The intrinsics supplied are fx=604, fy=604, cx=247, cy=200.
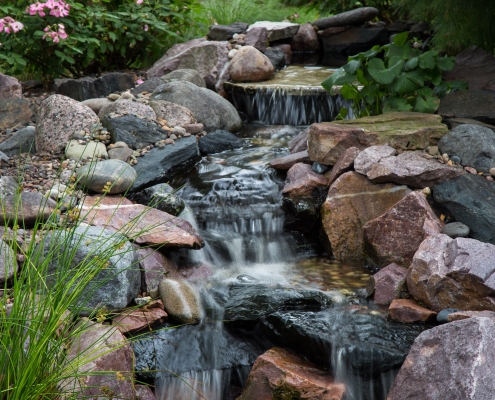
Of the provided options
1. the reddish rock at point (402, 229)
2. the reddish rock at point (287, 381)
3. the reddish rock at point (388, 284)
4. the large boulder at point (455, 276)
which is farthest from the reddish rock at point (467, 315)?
the reddish rock at point (402, 229)

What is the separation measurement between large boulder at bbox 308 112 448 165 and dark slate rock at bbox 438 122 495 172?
13cm

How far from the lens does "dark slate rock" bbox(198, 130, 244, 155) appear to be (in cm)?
577

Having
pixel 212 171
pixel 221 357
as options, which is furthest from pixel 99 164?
pixel 221 357

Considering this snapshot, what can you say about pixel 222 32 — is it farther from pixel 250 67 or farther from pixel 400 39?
pixel 400 39

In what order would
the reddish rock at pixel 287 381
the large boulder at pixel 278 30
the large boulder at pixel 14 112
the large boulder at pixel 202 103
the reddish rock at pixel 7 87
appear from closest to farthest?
1. the reddish rock at pixel 287 381
2. the large boulder at pixel 14 112
3. the reddish rock at pixel 7 87
4. the large boulder at pixel 202 103
5. the large boulder at pixel 278 30

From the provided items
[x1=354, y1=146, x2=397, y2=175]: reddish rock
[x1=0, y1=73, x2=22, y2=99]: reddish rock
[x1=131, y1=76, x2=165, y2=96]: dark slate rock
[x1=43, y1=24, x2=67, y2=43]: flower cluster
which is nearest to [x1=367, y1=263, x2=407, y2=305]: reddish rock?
[x1=354, y1=146, x2=397, y2=175]: reddish rock

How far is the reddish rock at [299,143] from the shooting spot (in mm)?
5421

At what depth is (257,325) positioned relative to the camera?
3.45 metres

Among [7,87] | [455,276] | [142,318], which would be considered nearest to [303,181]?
[455,276]

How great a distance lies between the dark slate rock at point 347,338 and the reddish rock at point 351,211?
983mm

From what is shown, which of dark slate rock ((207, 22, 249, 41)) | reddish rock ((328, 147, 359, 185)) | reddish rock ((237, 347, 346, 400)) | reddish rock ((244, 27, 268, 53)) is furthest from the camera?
dark slate rock ((207, 22, 249, 41))

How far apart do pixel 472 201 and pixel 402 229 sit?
1.63 ft

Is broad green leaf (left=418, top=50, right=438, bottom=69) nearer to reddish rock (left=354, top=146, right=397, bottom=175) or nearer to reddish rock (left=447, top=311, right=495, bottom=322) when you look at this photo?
reddish rock (left=354, top=146, right=397, bottom=175)

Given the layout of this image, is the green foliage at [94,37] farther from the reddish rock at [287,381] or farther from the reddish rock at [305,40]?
the reddish rock at [287,381]
